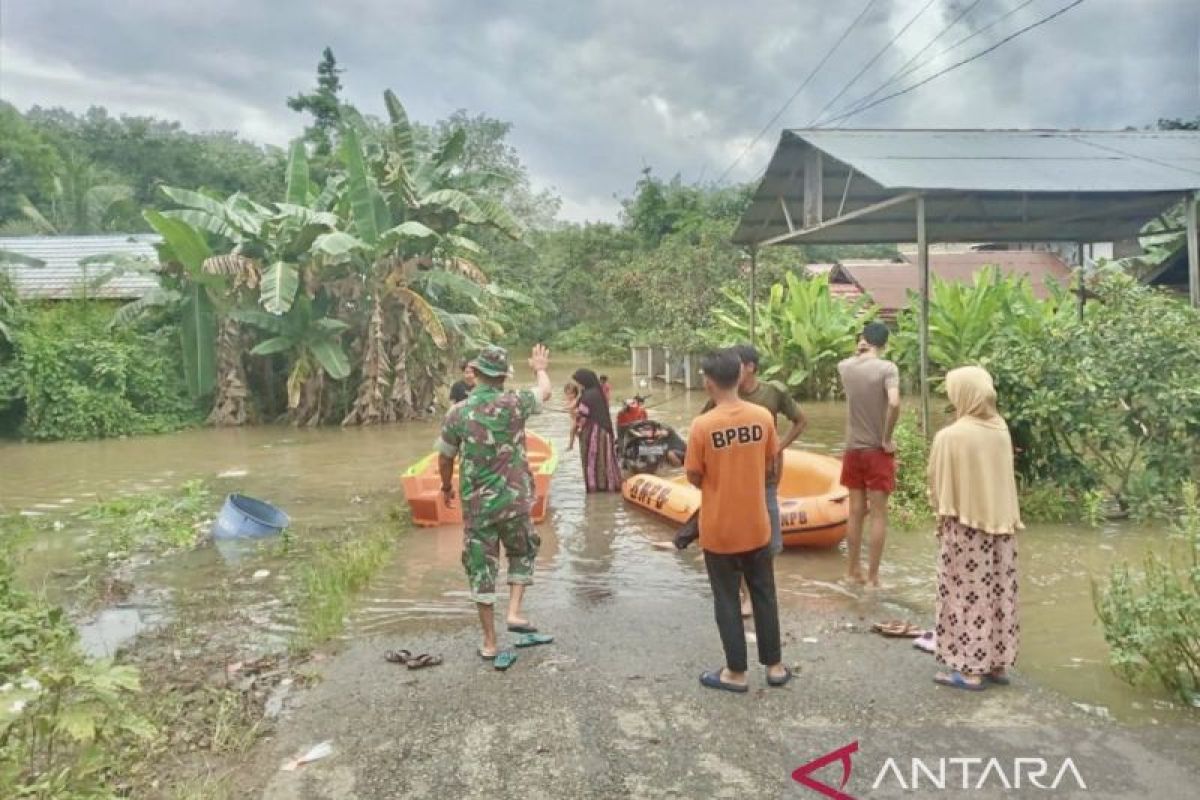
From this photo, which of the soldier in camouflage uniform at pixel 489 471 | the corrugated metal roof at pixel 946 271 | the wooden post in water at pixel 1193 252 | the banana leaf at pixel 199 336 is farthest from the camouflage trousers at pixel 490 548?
the corrugated metal roof at pixel 946 271

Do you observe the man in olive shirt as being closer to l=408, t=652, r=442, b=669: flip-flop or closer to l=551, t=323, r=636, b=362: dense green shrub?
l=408, t=652, r=442, b=669: flip-flop

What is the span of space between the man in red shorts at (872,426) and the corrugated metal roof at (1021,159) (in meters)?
3.83

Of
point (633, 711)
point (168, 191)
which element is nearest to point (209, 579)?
point (633, 711)

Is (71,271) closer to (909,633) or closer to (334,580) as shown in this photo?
(334,580)

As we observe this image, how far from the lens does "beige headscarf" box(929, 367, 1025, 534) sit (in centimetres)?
435

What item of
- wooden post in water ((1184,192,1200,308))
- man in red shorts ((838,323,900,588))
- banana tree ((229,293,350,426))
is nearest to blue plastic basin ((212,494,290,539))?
man in red shorts ((838,323,900,588))

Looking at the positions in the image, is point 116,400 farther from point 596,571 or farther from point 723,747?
point 723,747

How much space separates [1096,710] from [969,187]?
20.8ft

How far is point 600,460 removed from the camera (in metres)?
9.96

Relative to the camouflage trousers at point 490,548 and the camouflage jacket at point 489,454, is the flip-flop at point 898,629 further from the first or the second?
the camouflage jacket at point 489,454

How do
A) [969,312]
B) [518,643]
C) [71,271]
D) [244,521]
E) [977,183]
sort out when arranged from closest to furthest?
[518,643] < [244,521] < [977,183] < [969,312] < [71,271]

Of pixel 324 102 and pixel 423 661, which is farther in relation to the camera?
pixel 324 102

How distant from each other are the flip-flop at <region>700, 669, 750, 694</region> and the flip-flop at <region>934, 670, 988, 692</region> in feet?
3.08

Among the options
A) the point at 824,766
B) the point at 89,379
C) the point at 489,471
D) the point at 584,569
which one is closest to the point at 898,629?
the point at 824,766
